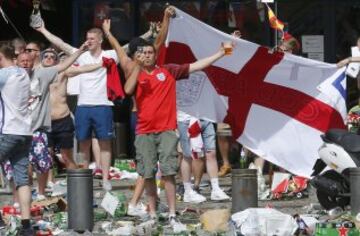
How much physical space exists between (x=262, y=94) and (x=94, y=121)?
2325 millimetres

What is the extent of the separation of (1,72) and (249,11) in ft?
25.5

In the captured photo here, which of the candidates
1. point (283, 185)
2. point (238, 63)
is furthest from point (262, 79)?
point (283, 185)

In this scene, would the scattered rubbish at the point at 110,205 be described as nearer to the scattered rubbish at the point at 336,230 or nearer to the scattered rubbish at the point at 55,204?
the scattered rubbish at the point at 55,204

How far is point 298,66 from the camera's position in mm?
13516

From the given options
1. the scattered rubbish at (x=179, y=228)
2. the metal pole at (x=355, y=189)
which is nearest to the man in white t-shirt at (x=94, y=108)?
the scattered rubbish at (x=179, y=228)

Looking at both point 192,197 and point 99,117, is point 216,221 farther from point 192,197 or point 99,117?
point 99,117

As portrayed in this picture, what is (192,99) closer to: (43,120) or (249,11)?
(43,120)

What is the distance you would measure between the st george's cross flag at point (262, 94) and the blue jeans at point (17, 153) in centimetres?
267

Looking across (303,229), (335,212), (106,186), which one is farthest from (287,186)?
(303,229)

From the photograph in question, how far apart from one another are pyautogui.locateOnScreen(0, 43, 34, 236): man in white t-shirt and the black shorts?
123 inches

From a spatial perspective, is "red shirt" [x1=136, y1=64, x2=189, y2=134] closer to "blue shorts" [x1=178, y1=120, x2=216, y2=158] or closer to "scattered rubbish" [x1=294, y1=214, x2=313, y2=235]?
"scattered rubbish" [x1=294, y1=214, x2=313, y2=235]

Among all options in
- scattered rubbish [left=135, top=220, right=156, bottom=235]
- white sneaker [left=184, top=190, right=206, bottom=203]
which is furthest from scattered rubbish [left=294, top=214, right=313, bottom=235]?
white sneaker [left=184, top=190, right=206, bottom=203]

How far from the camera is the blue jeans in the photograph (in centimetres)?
1102

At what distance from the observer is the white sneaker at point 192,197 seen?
13680 mm
